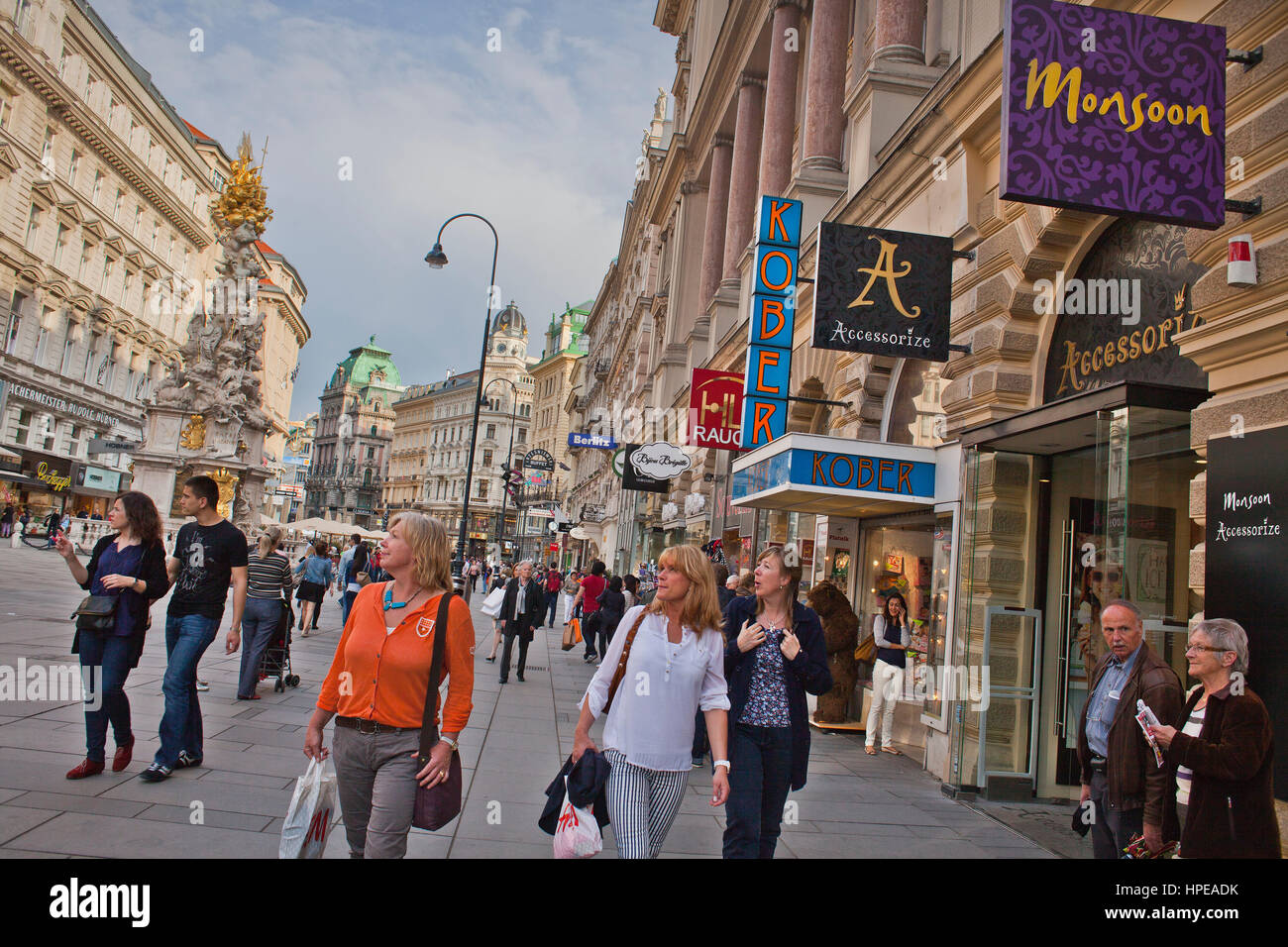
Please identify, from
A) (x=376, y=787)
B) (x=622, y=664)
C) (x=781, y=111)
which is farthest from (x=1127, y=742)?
(x=781, y=111)

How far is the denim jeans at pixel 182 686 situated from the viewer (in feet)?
19.4

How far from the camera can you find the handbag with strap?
360 cm

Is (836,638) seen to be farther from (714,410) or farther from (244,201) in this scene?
(244,201)

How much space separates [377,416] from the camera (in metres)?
140

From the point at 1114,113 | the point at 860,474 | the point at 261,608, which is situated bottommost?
the point at 261,608

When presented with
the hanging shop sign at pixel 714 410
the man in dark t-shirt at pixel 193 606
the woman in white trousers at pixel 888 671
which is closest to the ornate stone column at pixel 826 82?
the hanging shop sign at pixel 714 410

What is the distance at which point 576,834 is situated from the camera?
3721 mm

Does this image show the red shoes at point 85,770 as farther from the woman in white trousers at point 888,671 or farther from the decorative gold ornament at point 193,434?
the decorative gold ornament at point 193,434

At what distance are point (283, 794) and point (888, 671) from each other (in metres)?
6.48

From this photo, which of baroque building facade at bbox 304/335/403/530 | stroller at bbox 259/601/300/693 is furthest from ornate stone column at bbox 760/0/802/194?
baroque building facade at bbox 304/335/403/530

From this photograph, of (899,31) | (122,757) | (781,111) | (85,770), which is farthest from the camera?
(781,111)

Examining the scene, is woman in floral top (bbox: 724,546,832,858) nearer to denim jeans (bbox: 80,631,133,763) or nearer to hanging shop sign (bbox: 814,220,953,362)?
denim jeans (bbox: 80,631,133,763)

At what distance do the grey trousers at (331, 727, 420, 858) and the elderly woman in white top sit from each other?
71 centimetres
